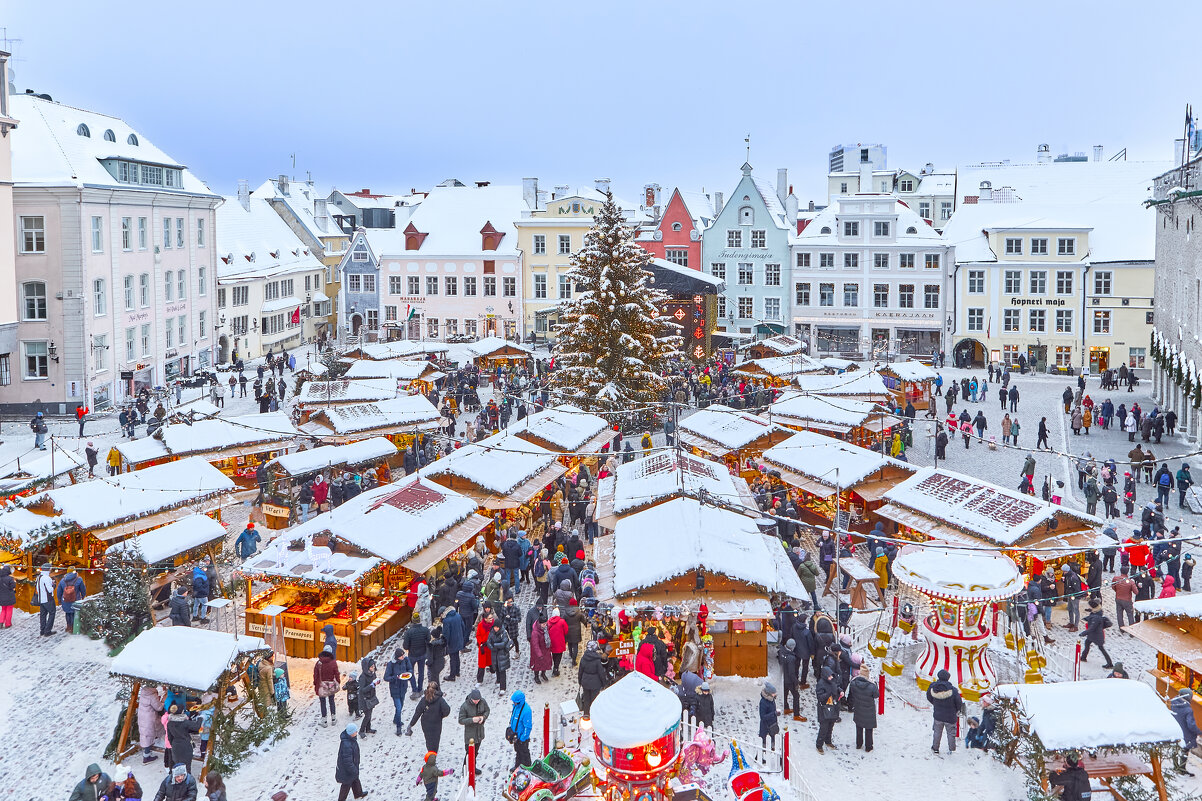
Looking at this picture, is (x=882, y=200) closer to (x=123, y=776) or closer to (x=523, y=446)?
(x=523, y=446)

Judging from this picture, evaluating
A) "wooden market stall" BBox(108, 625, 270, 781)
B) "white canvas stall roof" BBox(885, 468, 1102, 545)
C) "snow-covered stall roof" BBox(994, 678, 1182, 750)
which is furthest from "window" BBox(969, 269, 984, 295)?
"wooden market stall" BBox(108, 625, 270, 781)

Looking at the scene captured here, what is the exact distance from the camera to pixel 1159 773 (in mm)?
11086

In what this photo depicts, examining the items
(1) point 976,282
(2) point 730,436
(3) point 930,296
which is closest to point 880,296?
(3) point 930,296

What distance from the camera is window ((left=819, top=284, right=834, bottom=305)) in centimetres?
5366

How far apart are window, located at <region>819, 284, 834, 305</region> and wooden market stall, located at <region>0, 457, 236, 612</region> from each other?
39.1 meters

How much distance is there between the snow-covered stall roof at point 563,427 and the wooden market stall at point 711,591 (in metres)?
10.0

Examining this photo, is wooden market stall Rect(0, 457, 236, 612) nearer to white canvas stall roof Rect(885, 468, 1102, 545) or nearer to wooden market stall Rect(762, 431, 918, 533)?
wooden market stall Rect(762, 431, 918, 533)

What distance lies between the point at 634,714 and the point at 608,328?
78.1 feet

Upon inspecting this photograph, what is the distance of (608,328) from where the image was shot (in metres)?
31.8

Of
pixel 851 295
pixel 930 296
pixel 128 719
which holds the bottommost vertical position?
pixel 128 719

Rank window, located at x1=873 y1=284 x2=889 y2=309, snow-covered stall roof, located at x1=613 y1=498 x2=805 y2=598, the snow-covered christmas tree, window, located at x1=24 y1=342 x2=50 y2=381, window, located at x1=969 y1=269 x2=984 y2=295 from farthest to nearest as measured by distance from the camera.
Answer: window, located at x1=873 y1=284 x2=889 y2=309
window, located at x1=969 y1=269 x2=984 y2=295
window, located at x1=24 y1=342 x2=50 y2=381
the snow-covered christmas tree
snow-covered stall roof, located at x1=613 y1=498 x2=805 y2=598

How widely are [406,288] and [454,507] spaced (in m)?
42.6

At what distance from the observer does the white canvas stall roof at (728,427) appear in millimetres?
25859

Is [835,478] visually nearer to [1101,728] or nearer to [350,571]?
[350,571]
